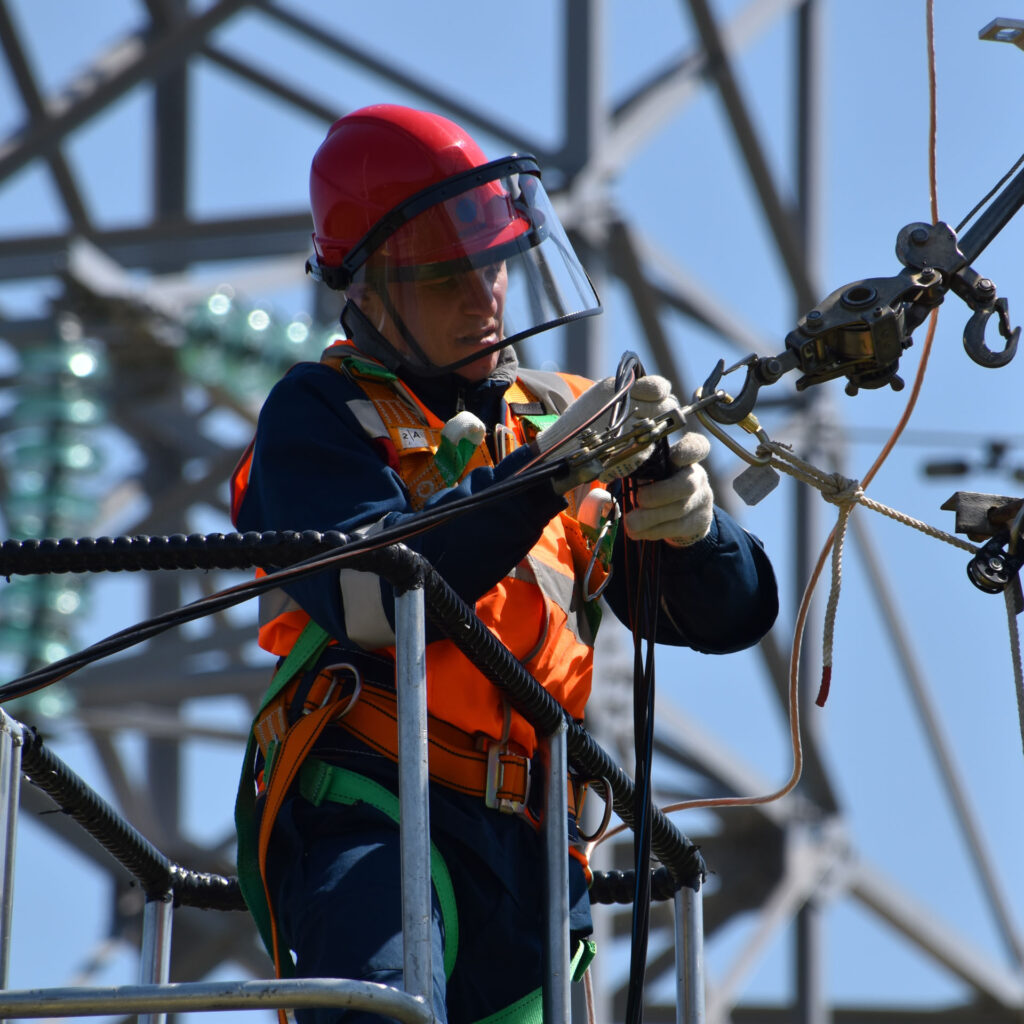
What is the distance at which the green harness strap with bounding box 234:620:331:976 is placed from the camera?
3.16 metres

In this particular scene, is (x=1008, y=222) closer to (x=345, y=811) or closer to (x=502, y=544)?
(x=502, y=544)

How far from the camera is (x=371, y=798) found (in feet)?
9.88

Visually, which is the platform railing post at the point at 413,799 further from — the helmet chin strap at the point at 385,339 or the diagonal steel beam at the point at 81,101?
the diagonal steel beam at the point at 81,101

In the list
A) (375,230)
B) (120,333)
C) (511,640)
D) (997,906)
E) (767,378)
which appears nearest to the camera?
(767,378)

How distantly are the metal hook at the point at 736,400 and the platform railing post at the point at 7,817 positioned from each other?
102 centimetres

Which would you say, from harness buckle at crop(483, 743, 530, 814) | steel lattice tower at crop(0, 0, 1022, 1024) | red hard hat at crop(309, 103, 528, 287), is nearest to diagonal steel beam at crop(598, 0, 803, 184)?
steel lattice tower at crop(0, 0, 1022, 1024)

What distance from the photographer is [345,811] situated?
3.03m

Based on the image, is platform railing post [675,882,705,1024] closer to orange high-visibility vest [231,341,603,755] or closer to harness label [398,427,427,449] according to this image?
orange high-visibility vest [231,341,603,755]

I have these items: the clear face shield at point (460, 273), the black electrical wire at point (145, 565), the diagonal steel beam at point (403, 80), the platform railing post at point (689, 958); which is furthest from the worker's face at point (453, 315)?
the diagonal steel beam at point (403, 80)

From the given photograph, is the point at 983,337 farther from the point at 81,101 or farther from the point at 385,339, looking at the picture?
the point at 81,101

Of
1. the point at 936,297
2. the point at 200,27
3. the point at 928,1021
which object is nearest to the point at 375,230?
the point at 936,297

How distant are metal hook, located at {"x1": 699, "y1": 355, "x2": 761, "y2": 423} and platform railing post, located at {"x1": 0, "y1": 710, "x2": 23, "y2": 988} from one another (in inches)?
40.2

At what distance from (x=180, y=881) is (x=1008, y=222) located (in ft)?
5.50

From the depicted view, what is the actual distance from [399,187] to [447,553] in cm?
88
